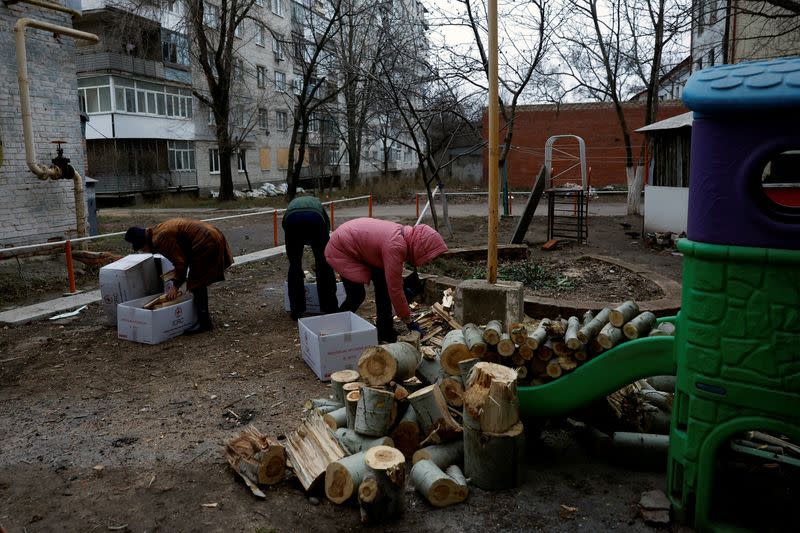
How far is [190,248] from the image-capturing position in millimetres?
6320

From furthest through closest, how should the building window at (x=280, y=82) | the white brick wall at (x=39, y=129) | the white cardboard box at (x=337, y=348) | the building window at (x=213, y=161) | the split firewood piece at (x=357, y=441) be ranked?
the building window at (x=280, y=82) → the building window at (x=213, y=161) → the white brick wall at (x=39, y=129) → the white cardboard box at (x=337, y=348) → the split firewood piece at (x=357, y=441)

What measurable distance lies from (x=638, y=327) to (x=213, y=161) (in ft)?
119

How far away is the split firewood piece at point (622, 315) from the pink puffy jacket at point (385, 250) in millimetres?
1622

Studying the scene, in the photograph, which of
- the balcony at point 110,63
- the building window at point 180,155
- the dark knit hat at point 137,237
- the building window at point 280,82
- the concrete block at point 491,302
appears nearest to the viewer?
the concrete block at point 491,302

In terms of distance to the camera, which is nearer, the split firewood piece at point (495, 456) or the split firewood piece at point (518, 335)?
the split firewood piece at point (495, 456)

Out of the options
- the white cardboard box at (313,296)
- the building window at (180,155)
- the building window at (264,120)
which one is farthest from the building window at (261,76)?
the white cardboard box at (313,296)

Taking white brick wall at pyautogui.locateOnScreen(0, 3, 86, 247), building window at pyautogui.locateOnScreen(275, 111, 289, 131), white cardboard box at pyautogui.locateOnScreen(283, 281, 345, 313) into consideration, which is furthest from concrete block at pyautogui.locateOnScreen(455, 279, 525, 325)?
building window at pyautogui.locateOnScreen(275, 111, 289, 131)

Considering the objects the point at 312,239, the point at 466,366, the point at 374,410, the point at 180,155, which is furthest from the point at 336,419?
the point at 180,155

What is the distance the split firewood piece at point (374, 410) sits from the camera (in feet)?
11.7

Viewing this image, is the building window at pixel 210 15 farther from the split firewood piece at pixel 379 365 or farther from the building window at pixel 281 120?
the split firewood piece at pixel 379 365

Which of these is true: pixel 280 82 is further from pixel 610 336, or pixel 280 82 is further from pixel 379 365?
pixel 610 336

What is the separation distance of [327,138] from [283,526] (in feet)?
126

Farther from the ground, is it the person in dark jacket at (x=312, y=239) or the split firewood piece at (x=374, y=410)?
the person in dark jacket at (x=312, y=239)

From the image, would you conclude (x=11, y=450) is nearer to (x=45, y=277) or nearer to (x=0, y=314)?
(x=0, y=314)
